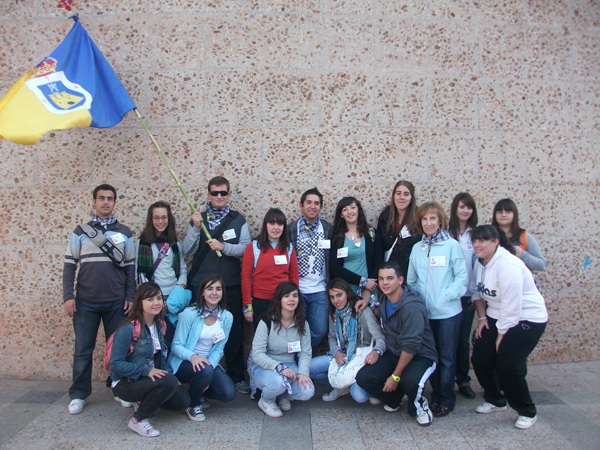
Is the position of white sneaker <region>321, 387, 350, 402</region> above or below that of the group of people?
below

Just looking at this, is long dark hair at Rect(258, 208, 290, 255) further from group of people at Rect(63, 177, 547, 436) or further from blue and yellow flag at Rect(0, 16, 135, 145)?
blue and yellow flag at Rect(0, 16, 135, 145)

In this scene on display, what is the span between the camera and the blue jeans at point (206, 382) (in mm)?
3379

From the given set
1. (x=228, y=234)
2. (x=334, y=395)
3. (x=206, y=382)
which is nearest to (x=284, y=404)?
(x=334, y=395)

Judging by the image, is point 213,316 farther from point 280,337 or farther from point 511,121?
point 511,121

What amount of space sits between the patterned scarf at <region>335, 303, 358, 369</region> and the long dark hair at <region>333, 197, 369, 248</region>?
65 cm

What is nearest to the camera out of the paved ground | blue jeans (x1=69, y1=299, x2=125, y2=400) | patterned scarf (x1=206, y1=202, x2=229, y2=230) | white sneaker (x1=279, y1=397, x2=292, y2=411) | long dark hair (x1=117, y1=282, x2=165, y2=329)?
the paved ground

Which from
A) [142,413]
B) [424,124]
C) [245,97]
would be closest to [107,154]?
[245,97]

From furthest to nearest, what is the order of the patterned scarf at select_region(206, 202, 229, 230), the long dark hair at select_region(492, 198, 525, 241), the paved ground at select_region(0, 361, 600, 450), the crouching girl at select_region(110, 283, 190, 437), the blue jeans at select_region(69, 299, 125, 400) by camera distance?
the patterned scarf at select_region(206, 202, 229, 230) → the long dark hair at select_region(492, 198, 525, 241) → the blue jeans at select_region(69, 299, 125, 400) → the crouching girl at select_region(110, 283, 190, 437) → the paved ground at select_region(0, 361, 600, 450)

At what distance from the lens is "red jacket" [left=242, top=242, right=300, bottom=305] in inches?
150

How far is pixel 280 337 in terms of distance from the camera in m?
3.58

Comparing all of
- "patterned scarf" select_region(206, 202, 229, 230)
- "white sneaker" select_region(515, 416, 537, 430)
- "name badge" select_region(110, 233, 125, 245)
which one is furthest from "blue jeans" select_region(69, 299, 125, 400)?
"white sneaker" select_region(515, 416, 537, 430)

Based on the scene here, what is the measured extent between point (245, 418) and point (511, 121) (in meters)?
4.09

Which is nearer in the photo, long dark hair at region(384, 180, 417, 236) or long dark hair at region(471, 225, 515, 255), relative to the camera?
long dark hair at region(471, 225, 515, 255)

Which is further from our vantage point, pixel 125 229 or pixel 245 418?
pixel 125 229
